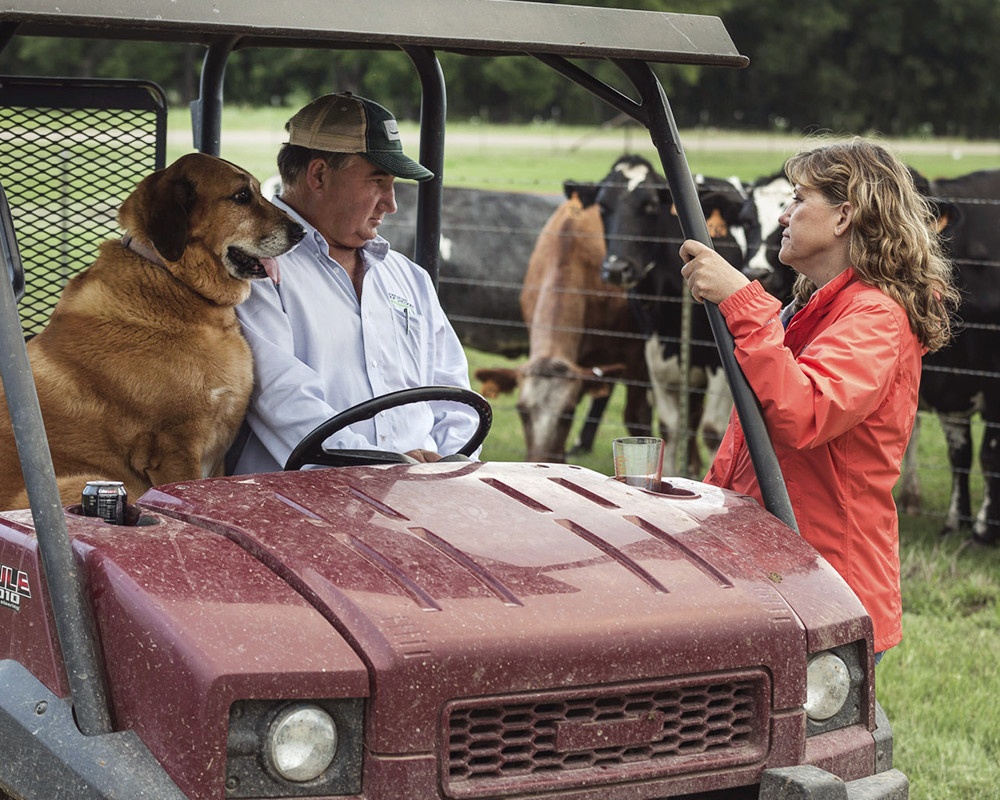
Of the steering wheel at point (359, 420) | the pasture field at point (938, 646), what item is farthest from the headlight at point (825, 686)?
the pasture field at point (938, 646)

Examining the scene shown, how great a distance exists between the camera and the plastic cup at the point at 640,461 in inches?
109

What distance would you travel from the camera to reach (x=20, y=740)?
2.14 m

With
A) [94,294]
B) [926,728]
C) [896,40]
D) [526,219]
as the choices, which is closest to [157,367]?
[94,294]

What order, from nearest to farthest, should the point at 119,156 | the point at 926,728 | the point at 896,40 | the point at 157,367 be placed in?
1. the point at 157,367
2. the point at 119,156
3. the point at 926,728
4. the point at 896,40

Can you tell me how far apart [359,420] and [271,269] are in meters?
0.78

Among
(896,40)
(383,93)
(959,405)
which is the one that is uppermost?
(896,40)

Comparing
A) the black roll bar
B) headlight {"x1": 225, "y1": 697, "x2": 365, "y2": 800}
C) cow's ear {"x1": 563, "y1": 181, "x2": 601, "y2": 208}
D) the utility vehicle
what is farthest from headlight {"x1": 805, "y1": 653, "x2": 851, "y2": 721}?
cow's ear {"x1": 563, "y1": 181, "x2": 601, "y2": 208}

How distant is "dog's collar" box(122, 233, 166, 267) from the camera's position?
3.38m

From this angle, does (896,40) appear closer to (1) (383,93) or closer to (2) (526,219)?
(1) (383,93)

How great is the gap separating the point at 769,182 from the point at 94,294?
5987 mm

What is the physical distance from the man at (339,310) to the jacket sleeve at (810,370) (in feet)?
2.96

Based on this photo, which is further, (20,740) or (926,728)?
(926,728)

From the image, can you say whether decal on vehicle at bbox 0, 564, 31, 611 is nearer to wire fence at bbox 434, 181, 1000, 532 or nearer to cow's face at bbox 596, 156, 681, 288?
wire fence at bbox 434, 181, 1000, 532

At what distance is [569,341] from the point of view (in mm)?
9148
